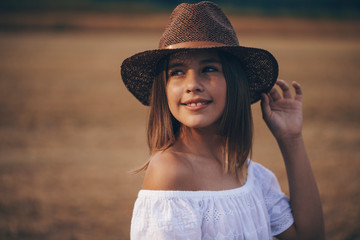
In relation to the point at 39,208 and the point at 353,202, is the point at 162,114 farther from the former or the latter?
the point at 353,202

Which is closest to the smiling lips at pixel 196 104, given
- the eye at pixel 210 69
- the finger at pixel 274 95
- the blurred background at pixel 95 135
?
the eye at pixel 210 69

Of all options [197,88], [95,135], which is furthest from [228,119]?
[95,135]

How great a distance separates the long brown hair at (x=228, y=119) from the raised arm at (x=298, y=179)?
0.21m

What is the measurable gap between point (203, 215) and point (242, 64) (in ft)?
2.62

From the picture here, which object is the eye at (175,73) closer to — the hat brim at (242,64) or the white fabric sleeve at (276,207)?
the hat brim at (242,64)

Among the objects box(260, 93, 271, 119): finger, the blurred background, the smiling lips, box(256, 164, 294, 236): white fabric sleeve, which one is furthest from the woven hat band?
the blurred background

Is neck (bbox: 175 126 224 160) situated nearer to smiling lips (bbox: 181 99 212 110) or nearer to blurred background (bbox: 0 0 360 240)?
smiling lips (bbox: 181 99 212 110)

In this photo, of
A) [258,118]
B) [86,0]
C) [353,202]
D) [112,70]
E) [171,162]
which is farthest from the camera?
[86,0]

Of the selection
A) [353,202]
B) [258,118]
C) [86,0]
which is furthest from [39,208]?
[86,0]

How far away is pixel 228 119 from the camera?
1.91 metres

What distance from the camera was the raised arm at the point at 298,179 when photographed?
2.05m

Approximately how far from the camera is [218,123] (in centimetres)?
196

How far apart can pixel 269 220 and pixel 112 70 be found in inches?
599

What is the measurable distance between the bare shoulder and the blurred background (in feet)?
9.29
